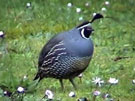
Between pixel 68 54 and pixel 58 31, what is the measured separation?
340cm

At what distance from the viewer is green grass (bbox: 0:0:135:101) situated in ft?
25.5

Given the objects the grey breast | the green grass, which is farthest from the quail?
the green grass

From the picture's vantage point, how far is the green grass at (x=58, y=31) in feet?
25.5

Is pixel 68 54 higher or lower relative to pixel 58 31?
lower

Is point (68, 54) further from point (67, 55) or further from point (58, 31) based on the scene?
point (58, 31)

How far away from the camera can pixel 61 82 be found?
7.88 metres

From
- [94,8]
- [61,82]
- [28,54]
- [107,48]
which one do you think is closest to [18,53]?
[28,54]

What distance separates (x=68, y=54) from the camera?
295 inches

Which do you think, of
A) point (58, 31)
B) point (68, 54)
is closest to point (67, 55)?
point (68, 54)

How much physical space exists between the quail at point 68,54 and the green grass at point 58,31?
0.25 meters

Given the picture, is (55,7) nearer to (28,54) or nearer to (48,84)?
(28,54)

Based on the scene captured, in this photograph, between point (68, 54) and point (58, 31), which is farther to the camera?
point (58, 31)

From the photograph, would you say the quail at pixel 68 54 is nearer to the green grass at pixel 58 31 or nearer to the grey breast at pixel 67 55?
the grey breast at pixel 67 55

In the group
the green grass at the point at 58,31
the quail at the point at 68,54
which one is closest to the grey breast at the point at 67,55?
the quail at the point at 68,54
